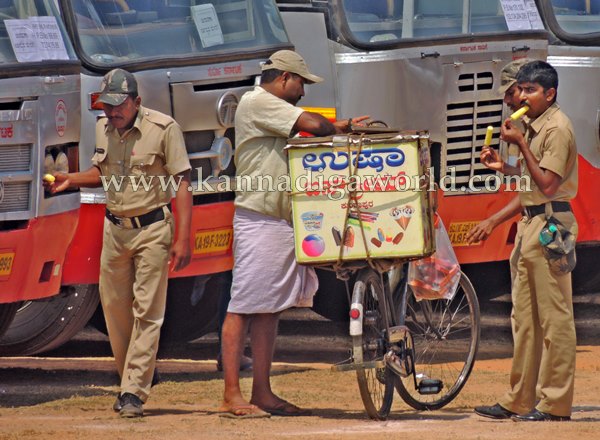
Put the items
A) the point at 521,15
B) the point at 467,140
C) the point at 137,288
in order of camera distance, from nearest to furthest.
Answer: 1. the point at 137,288
2. the point at 467,140
3. the point at 521,15

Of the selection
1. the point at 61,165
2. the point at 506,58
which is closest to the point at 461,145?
the point at 506,58

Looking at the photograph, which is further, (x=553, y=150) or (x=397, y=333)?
(x=397, y=333)

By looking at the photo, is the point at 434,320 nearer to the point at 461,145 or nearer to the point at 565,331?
the point at 565,331

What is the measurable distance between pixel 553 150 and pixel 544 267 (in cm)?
56

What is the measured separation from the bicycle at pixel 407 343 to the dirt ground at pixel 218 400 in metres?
0.12

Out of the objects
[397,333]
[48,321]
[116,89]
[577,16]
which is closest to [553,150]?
[397,333]

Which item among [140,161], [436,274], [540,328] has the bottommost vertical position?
[540,328]

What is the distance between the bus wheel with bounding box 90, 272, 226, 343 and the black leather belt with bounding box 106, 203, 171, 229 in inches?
101

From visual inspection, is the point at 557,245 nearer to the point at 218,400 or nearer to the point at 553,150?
the point at 553,150

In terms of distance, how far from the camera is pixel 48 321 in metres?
10.4

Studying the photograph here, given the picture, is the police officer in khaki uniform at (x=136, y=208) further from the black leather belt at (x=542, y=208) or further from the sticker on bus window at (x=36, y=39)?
the black leather belt at (x=542, y=208)

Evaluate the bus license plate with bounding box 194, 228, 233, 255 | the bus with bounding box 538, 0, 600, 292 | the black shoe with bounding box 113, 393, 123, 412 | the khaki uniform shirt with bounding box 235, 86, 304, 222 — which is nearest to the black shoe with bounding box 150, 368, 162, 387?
the bus license plate with bounding box 194, 228, 233, 255

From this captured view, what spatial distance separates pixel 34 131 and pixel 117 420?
160 cm

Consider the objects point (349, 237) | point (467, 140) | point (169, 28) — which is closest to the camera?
point (349, 237)
